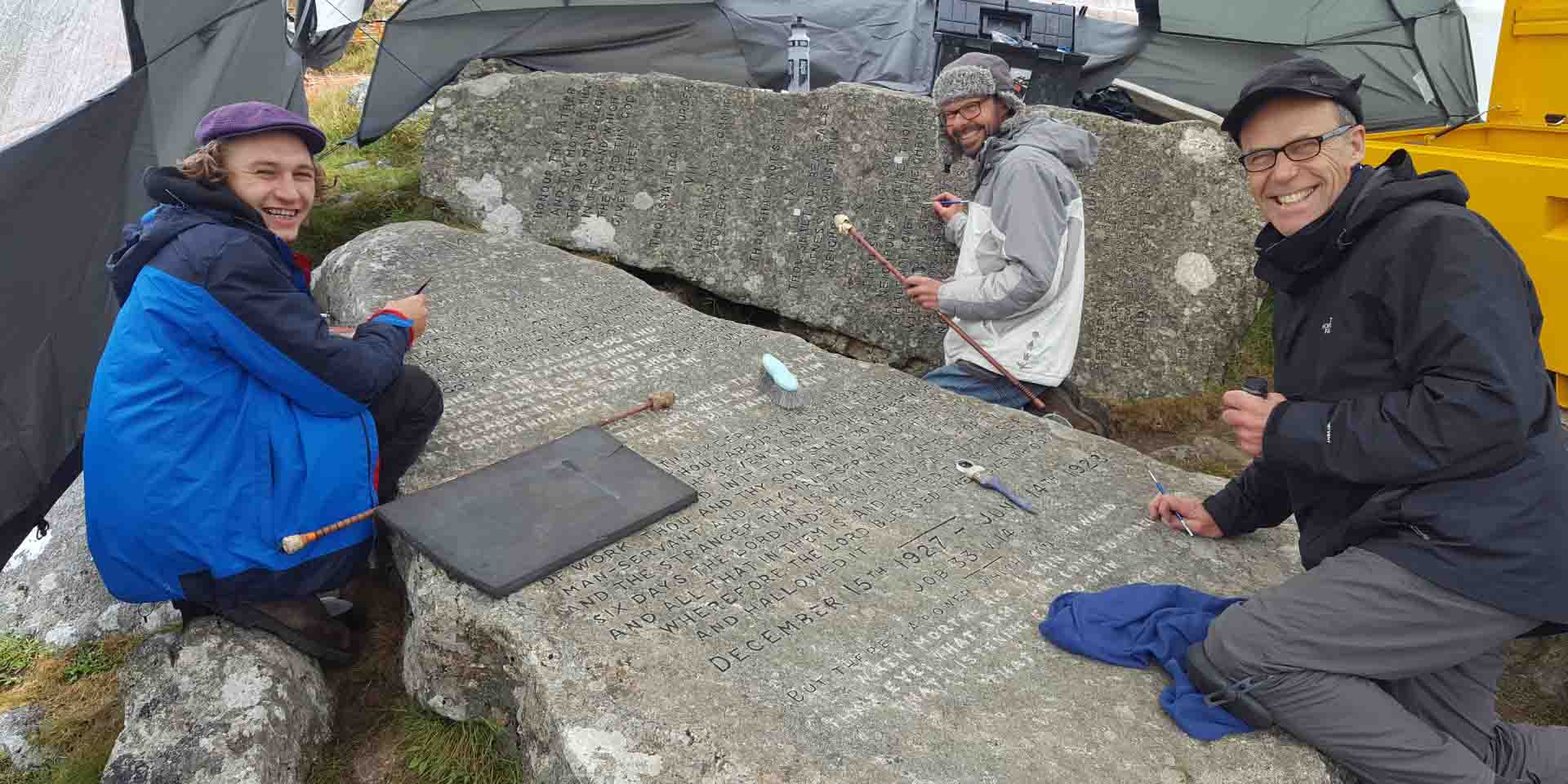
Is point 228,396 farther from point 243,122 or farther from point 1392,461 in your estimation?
point 1392,461

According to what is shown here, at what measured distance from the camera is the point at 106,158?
5.08 m

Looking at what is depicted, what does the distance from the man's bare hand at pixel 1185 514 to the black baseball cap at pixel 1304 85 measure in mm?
1417

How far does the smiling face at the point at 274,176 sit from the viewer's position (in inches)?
122

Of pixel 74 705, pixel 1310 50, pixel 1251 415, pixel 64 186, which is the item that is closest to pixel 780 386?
pixel 1251 415

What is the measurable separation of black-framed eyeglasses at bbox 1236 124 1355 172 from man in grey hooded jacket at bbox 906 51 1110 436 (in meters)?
1.65

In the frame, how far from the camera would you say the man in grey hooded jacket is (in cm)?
442

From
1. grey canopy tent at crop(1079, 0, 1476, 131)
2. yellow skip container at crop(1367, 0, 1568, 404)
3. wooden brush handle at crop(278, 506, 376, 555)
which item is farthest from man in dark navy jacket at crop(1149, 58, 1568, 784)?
grey canopy tent at crop(1079, 0, 1476, 131)

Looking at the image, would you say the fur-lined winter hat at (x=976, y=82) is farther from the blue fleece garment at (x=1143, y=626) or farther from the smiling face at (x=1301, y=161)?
the blue fleece garment at (x=1143, y=626)

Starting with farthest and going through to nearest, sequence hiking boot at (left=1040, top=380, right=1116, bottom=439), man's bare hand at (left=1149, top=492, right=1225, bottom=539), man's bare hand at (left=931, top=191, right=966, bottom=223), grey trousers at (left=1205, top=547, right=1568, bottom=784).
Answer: man's bare hand at (left=931, top=191, right=966, bottom=223) < hiking boot at (left=1040, top=380, right=1116, bottom=439) < man's bare hand at (left=1149, top=492, right=1225, bottom=539) < grey trousers at (left=1205, top=547, right=1568, bottom=784)

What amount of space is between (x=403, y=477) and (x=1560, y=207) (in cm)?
595

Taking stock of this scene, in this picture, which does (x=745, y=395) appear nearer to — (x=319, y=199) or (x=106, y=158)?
(x=319, y=199)

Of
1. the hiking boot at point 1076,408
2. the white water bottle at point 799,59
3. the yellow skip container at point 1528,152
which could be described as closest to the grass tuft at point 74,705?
the hiking boot at point 1076,408

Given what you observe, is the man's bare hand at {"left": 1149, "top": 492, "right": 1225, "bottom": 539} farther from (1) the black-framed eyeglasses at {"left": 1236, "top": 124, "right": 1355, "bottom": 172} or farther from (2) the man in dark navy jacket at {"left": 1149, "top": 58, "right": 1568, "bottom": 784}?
(1) the black-framed eyeglasses at {"left": 1236, "top": 124, "right": 1355, "bottom": 172}

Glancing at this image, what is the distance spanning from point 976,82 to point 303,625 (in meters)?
3.33
